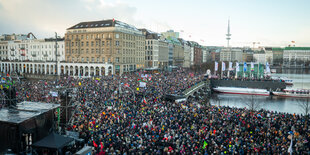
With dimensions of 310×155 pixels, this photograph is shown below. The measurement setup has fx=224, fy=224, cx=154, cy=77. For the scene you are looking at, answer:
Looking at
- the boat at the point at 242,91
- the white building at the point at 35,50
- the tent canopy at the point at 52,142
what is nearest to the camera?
the tent canopy at the point at 52,142

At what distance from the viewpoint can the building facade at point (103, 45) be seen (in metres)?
77.1

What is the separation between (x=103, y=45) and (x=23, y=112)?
62.9 meters

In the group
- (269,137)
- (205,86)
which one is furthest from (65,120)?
(205,86)

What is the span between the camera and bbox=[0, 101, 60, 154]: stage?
15539 mm

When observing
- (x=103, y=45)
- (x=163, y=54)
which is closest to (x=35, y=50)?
(x=103, y=45)

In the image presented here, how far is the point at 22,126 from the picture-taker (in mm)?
15625

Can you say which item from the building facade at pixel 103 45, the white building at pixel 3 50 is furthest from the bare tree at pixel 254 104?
the white building at pixel 3 50

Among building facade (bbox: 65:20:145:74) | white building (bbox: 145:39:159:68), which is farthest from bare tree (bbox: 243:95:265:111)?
white building (bbox: 145:39:159:68)

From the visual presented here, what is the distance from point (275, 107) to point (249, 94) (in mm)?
18196

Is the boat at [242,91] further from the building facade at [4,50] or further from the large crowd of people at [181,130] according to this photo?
the building facade at [4,50]

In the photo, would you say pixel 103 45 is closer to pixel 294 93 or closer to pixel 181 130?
pixel 181 130

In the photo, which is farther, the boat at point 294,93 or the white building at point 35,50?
the white building at point 35,50

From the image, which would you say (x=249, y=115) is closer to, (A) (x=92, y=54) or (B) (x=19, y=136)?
(B) (x=19, y=136)

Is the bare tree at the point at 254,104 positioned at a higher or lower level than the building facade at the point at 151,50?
lower
